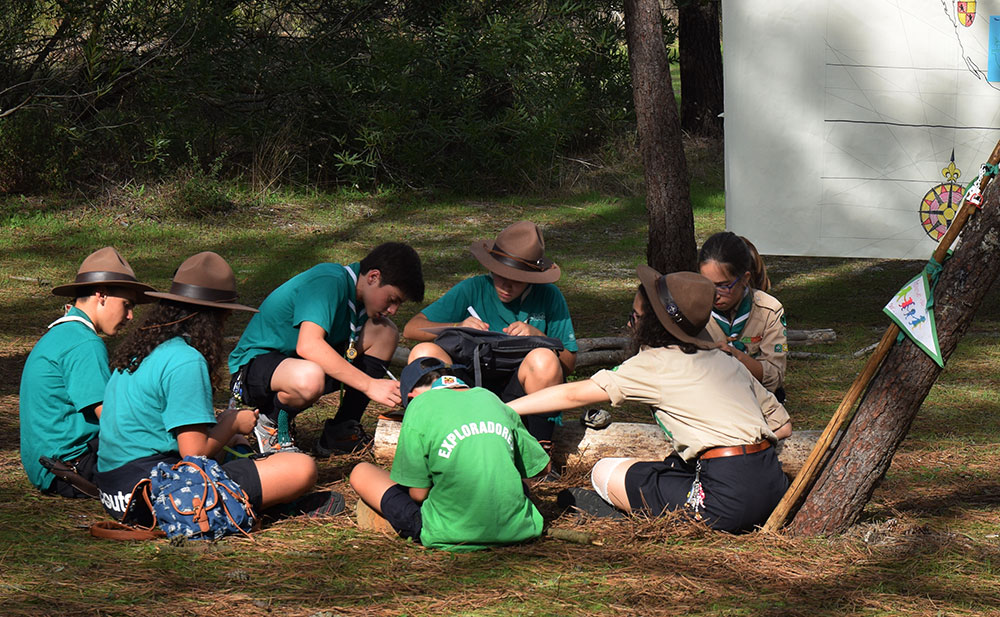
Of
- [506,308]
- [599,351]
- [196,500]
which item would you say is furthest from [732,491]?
[599,351]

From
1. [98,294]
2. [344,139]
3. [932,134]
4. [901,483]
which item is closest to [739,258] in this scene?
[901,483]

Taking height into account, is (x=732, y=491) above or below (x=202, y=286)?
below

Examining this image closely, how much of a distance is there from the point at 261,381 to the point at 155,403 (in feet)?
3.74

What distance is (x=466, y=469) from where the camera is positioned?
3713 millimetres

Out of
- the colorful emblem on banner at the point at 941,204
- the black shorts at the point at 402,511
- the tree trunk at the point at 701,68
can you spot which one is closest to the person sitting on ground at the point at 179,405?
the black shorts at the point at 402,511

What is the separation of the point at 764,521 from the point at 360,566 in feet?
5.06

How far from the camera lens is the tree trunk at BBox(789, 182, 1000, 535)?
3607 mm

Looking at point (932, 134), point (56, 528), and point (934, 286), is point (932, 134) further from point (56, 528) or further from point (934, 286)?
point (56, 528)

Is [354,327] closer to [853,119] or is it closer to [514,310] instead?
[514,310]

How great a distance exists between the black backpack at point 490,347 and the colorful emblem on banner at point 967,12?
478 cm

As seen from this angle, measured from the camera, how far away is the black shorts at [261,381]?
5.04 metres

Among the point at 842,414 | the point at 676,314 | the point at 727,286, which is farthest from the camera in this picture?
the point at 727,286

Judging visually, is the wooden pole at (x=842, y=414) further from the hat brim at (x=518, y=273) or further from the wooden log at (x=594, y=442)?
the hat brim at (x=518, y=273)

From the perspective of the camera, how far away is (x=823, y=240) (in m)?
8.20
